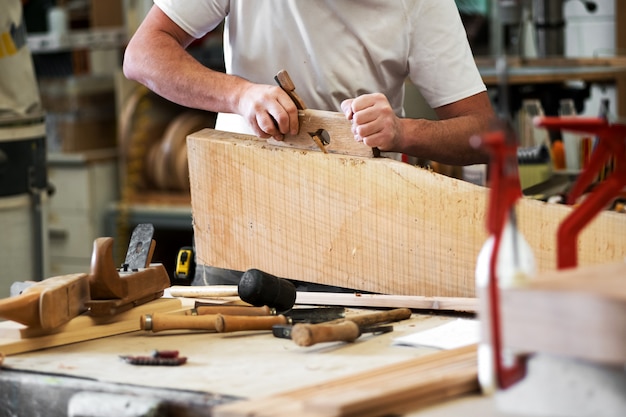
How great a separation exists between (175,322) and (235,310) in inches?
4.6

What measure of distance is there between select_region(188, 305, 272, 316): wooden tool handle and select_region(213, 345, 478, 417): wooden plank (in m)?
0.39

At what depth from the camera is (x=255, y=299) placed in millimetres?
1695

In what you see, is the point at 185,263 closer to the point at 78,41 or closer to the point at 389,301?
the point at 389,301

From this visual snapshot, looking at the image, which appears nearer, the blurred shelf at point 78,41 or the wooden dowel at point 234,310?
the wooden dowel at point 234,310

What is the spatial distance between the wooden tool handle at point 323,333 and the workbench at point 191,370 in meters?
0.02

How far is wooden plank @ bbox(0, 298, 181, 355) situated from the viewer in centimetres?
153

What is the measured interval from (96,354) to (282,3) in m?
0.96

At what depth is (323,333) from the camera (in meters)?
1.46

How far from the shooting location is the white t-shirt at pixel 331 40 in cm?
216

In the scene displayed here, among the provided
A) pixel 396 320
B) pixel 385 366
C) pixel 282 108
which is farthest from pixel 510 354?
pixel 282 108

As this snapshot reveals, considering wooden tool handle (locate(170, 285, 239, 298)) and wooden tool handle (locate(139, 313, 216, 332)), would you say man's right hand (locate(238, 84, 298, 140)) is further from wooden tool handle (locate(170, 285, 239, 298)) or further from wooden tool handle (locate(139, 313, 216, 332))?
wooden tool handle (locate(139, 313, 216, 332))

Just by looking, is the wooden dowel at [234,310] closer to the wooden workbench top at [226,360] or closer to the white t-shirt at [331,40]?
the wooden workbench top at [226,360]

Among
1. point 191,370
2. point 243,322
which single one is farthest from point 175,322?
point 191,370

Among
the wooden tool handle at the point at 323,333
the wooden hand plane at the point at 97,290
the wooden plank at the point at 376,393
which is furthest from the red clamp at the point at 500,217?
the wooden hand plane at the point at 97,290
